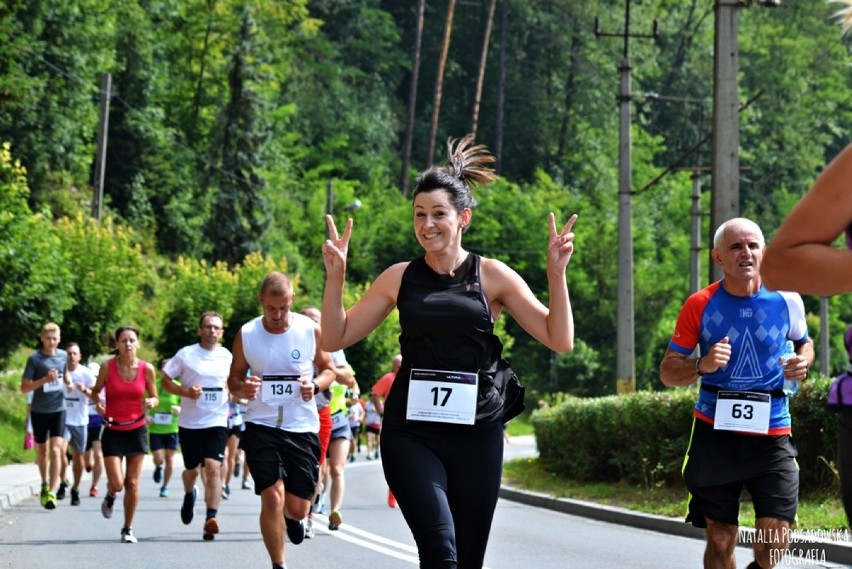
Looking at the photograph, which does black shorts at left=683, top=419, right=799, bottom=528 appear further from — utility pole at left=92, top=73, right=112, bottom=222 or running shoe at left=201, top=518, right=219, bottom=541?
utility pole at left=92, top=73, right=112, bottom=222

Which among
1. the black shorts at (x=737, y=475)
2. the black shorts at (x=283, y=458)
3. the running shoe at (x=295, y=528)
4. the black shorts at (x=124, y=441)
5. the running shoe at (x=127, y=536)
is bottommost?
the running shoe at (x=127, y=536)

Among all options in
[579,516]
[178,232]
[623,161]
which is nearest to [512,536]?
[579,516]

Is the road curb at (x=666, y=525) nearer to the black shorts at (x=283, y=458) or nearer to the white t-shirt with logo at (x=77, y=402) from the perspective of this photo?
the black shorts at (x=283, y=458)

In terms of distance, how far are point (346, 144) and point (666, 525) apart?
211 feet

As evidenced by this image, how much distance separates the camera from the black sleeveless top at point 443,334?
6320 mm

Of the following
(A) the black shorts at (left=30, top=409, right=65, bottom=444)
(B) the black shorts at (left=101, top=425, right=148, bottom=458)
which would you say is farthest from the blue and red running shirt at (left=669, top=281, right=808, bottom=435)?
(A) the black shorts at (left=30, top=409, right=65, bottom=444)

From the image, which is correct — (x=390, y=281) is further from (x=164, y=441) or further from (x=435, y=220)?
(x=164, y=441)

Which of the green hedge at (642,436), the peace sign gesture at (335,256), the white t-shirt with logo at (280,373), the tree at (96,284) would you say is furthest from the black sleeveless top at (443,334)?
the tree at (96,284)

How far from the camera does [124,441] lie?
14016 mm

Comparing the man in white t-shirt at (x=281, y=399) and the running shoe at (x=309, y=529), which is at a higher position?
the man in white t-shirt at (x=281, y=399)

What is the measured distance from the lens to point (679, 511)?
614 inches

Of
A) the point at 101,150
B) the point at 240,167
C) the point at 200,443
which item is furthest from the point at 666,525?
the point at 240,167

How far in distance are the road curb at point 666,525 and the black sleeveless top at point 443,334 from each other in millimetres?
1770

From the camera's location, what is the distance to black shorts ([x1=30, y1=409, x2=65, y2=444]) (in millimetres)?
18469
